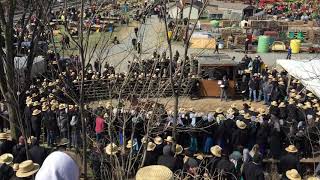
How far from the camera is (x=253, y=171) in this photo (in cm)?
961

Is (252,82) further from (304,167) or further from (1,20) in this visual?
(1,20)

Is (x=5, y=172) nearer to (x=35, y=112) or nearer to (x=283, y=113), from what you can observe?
(x=35, y=112)

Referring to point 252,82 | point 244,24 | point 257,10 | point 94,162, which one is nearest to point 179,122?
point 94,162

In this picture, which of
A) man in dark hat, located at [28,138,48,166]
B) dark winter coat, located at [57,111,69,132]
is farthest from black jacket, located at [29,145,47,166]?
dark winter coat, located at [57,111,69,132]

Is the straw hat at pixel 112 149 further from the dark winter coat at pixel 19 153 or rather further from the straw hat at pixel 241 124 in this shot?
the straw hat at pixel 241 124

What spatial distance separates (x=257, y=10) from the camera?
52.0m

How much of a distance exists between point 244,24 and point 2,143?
32235 mm

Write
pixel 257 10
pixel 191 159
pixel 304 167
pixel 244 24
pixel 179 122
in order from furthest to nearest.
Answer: pixel 257 10 < pixel 244 24 < pixel 179 122 < pixel 304 167 < pixel 191 159

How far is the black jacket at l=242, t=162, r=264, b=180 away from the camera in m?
9.58

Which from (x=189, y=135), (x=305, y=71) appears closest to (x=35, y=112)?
(x=189, y=135)

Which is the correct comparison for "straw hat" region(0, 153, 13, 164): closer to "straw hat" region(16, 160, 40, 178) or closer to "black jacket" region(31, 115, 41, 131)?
"straw hat" region(16, 160, 40, 178)

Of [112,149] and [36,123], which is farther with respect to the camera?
[36,123]

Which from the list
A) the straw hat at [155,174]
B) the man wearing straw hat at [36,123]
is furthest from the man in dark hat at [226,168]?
the man wearing straw hat at [36,123]

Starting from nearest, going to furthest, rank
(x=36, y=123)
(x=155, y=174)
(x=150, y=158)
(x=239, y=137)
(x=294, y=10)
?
1. (x=155, y=174)
2. (x=150, y=158)
3. (x=239, y=137)
4. (x=36, y=123)
5. (x=294, y=10)
